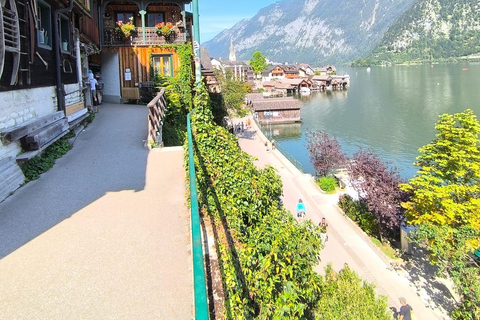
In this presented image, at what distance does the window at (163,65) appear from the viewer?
22547 mm

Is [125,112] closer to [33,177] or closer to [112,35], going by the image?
[112,35]

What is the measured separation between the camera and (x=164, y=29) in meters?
21.9

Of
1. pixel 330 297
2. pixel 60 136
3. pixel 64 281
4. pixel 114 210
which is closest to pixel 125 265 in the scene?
pixel 64 281

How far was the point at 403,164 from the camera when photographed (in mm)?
36562

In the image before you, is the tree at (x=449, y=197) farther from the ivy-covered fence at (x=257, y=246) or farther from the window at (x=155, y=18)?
the window at (x=155, y=18)

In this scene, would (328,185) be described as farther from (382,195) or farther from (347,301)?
(347,301)

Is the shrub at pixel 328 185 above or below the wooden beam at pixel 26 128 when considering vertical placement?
below

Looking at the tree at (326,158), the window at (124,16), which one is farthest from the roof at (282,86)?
the window at (124,16)

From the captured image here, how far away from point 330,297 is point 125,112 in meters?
12.9

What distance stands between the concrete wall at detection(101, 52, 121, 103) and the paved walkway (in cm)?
1295

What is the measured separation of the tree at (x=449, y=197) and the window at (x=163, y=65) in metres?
13.9

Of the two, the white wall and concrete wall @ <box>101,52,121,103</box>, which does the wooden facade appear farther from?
the white wall

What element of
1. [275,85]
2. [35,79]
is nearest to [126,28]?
[35,79]

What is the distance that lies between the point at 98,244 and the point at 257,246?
240cm
